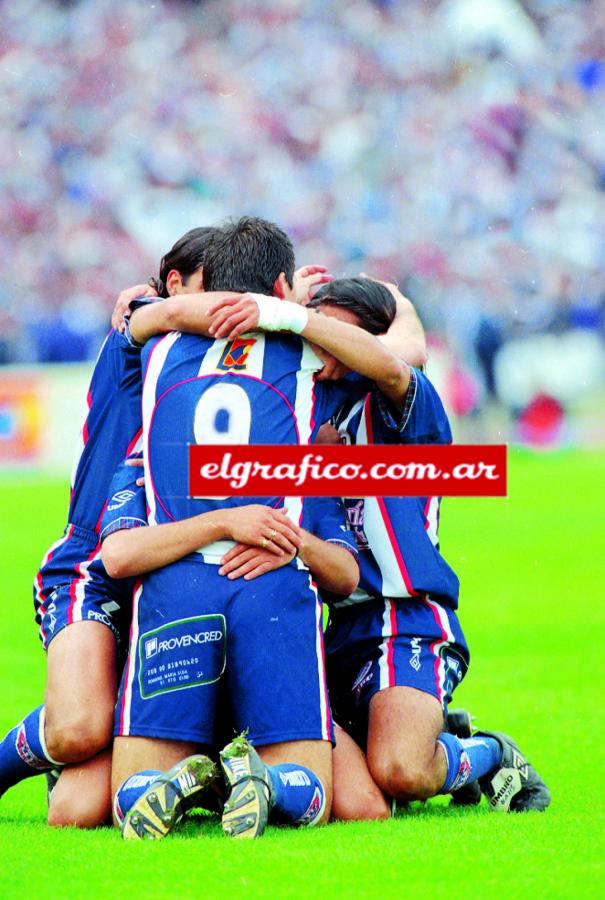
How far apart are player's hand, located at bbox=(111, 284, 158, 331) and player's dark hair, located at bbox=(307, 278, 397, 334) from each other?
445 mm

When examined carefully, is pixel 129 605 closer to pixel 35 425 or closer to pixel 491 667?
pixel 491 667

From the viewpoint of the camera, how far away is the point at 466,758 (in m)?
3.51

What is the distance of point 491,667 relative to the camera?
627 cm

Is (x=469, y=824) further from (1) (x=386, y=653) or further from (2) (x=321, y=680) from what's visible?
(1) (x=386, y=653)

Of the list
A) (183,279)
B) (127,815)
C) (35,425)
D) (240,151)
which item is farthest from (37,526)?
(240,151)

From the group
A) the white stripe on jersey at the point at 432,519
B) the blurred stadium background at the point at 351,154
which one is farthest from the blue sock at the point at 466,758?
the blurred stadium background at the point at 351,154

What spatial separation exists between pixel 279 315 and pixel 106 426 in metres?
0.71

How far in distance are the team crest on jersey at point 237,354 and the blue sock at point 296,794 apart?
908 millimetres

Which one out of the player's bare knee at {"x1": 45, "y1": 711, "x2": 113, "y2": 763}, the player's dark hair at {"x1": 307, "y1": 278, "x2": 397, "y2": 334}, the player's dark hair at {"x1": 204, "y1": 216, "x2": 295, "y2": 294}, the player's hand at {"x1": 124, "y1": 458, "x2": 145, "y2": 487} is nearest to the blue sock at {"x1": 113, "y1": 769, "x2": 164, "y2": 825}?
the player's bare knee at {"x1": 45, "y1": 711, "x2": 113, "y2": 763}

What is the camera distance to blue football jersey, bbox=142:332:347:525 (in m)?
3.22

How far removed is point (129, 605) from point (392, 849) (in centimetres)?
116

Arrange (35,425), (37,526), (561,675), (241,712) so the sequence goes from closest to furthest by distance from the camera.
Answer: (241,712)
(561,675)
(37,526)
(35,425)

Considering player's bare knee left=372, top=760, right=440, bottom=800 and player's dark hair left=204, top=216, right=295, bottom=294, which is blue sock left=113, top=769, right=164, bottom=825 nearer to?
player's bare knee left=372, top=760, right=440, bottom=800

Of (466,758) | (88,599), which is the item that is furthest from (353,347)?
(466,758)
